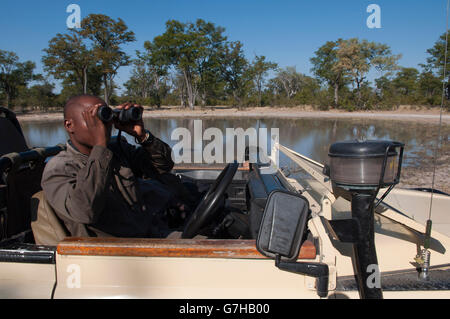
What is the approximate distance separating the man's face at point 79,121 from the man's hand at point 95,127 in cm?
7

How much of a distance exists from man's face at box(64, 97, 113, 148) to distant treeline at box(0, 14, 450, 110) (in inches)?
832

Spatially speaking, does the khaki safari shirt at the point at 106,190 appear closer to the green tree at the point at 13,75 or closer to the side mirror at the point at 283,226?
the side mirror at the point at 283,226

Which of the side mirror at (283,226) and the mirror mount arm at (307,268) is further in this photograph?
the mirror mount arm at (307,268)

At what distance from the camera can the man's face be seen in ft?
5.24

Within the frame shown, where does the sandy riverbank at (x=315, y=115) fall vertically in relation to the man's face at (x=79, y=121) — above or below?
above

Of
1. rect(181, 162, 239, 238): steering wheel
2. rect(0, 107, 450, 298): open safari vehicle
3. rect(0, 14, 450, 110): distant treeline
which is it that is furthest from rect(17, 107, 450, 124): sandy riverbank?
rect(181, 162, 239, 238): steering wheel

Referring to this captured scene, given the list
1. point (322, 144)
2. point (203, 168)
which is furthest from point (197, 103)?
point (203, 168)

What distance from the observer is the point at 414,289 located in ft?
4.71

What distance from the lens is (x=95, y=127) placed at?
1.50 metres

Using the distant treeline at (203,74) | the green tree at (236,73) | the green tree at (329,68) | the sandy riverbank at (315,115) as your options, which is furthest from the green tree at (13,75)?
the green tree at (329,68)

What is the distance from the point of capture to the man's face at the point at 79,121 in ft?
5.24

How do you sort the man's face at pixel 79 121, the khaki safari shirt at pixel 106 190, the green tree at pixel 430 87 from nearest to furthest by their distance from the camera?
the khaki safari shirt at pixel 106 190 → the man's face at pixel 79 121 → the green tree at pixel 430 87

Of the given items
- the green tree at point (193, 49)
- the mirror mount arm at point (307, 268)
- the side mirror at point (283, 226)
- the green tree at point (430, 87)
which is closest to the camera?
the side mirror at point (283, 226)

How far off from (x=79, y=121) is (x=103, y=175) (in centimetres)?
36
